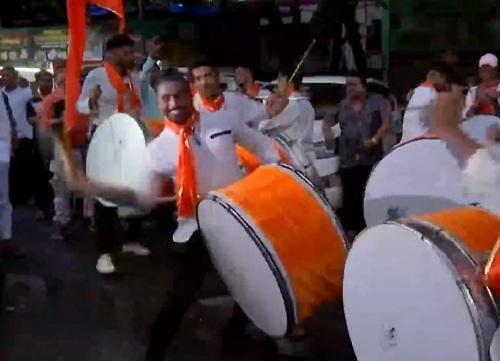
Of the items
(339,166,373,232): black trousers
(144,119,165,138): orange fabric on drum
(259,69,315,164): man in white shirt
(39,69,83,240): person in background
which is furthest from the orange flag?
(39,69,83,240): person in background

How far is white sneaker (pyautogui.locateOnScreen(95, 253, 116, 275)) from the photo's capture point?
8758 millimetres

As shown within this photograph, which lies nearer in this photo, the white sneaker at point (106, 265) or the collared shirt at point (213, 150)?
the collared shirt at point (213, 150)

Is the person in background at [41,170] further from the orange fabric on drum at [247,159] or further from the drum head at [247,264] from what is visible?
the drum head at [247,264]

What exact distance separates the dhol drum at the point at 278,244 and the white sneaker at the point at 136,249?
391 cm

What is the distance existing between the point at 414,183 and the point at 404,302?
4.65 ft

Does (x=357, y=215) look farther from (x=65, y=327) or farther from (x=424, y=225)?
(x=424, y=225)

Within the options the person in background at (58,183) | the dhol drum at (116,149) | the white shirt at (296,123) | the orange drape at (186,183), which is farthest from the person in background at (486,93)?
the person in background at (58,183)

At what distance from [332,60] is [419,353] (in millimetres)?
13700

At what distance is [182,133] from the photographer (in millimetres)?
5859

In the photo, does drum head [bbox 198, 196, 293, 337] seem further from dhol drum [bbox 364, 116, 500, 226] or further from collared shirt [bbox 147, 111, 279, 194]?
dhol drum [bbox 364, 116, 500, 226]

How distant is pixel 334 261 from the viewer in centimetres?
554

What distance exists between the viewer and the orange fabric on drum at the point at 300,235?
5.43 metres

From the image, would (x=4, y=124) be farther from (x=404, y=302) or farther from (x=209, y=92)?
(x=404, y=302)

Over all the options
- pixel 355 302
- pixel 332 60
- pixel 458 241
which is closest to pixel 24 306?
pixel 355 302
